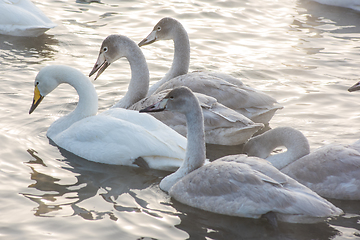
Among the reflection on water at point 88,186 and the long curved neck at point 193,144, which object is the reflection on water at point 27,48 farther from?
the long curved neck at point 193,144

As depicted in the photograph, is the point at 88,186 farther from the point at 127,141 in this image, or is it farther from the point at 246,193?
the point at 246,193

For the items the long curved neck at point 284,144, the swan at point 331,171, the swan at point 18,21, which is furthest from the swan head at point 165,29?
the swan at point 331,171

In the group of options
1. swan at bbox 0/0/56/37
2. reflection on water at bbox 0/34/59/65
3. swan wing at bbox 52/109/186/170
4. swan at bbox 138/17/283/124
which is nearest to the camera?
swan wing at bbox 52/109/186/170

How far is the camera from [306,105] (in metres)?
7.98

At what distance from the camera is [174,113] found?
22.1ft

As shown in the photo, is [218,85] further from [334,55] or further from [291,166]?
[334,55]

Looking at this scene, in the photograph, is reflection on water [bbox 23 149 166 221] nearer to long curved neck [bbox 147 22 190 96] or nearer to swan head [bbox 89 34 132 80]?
swan head [bbox 89 34 132 80]

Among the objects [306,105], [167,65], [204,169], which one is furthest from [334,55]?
[204,169]

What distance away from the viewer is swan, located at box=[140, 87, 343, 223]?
458cm

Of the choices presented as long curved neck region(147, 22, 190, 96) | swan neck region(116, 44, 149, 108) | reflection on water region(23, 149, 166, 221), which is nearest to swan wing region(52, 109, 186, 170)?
reflection on water region(23, 149, 166, 221)

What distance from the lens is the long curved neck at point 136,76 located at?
7262 millimetres

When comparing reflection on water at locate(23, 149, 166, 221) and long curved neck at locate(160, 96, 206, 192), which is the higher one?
long curved neck at locate(160, 96, 206, 192)

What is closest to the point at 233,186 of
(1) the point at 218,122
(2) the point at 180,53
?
(1) the point at 218,122

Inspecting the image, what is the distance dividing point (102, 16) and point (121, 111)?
589cm
